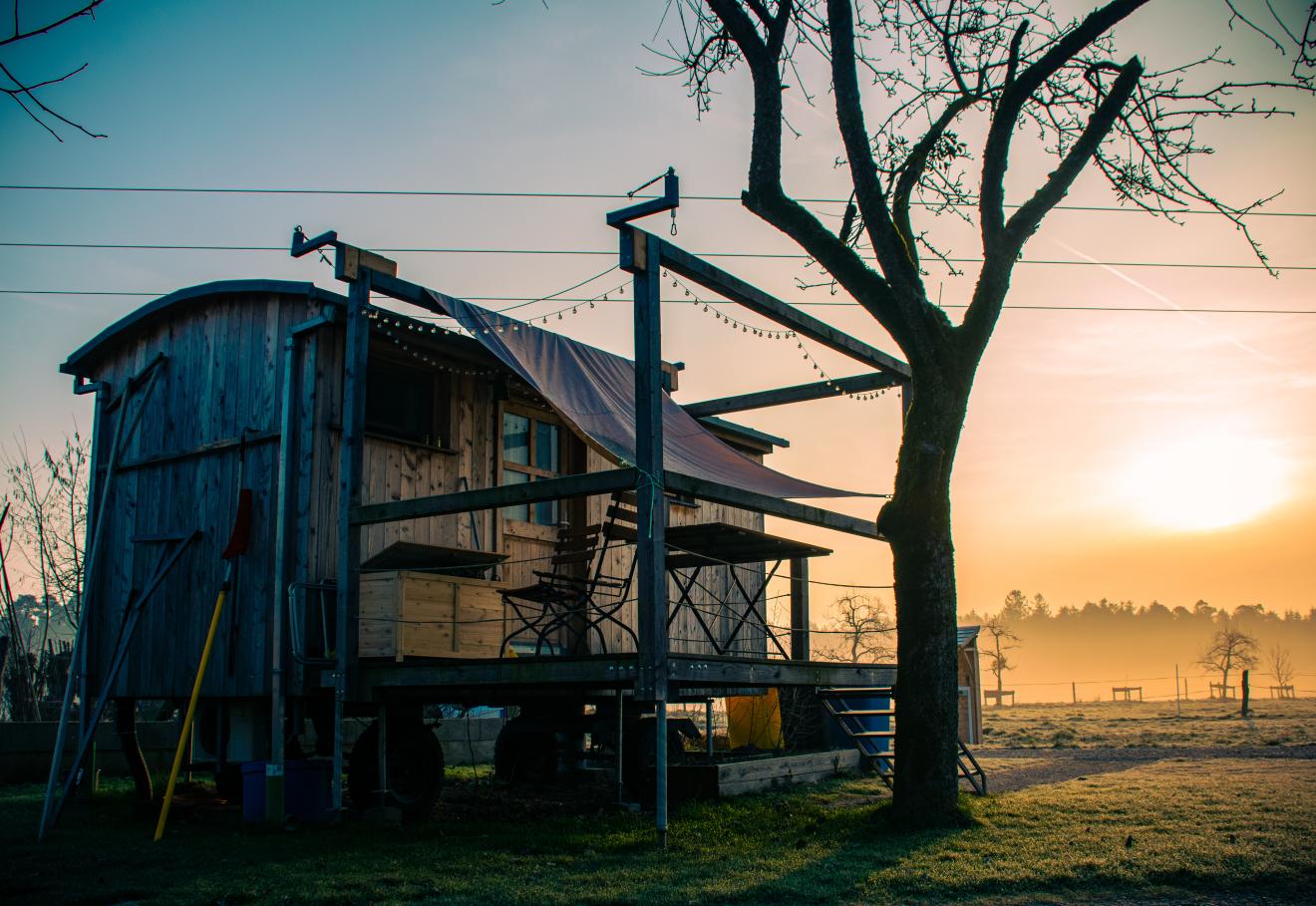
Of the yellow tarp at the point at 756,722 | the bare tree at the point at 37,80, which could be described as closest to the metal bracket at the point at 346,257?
the bare tree at the point at 37,80

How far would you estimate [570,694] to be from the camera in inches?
350

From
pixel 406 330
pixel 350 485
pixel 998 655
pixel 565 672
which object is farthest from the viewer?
pixel 998 655

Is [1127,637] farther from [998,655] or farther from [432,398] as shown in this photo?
[432,398]

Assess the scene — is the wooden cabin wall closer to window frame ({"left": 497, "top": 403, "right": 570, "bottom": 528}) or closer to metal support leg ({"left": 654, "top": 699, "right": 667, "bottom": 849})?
window frame ({"left": 497, "top": 403, "right": 570, "bottom": 528})

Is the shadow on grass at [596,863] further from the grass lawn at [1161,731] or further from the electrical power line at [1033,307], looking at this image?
the grass lawn at [1161,731]

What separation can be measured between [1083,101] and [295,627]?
313 inches

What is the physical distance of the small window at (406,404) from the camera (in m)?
9.35

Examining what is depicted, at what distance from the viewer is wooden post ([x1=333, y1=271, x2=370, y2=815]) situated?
768cm

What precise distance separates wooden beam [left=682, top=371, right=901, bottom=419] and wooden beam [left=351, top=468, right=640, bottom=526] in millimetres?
3852

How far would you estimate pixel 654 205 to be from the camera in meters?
6.72

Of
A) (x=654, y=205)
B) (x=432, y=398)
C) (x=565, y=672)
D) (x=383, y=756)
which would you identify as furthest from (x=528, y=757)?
(x=654, y=205)

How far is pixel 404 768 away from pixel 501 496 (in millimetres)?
2300

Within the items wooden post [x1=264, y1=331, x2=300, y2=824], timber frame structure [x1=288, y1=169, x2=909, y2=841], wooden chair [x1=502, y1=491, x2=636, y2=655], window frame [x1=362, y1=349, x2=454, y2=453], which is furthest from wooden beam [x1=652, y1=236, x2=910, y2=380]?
wooden post [x1=264, y1=331, x2=300, y2=824]

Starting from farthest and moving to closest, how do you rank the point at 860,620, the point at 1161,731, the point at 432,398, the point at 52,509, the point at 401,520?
the point at 860,620 → the point at 52,509 → the point at 1161,731 → the point at 432,398 → the point at 401,520
